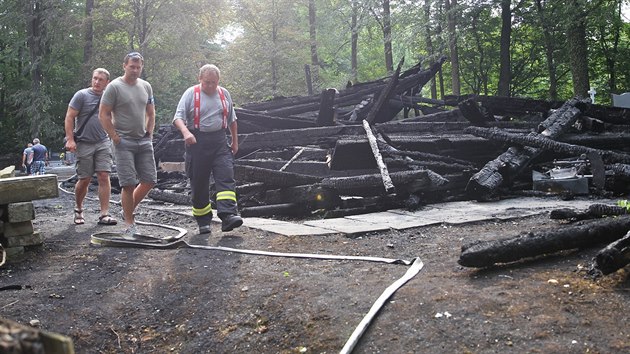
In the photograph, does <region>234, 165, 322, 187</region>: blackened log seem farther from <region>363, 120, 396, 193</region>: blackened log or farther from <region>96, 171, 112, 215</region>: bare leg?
<region>96, 171, 112, 215</region>: bare leg

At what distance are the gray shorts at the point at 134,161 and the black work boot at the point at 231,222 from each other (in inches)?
43.2

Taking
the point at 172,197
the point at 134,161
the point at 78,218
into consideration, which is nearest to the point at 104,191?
the point at 78,218

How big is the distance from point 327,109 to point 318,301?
31.2 feet

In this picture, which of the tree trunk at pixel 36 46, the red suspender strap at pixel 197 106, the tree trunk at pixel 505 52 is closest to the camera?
the red suspender strap at pixel 197 106

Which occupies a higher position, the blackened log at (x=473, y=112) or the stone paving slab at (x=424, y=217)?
the blackened log at (x=473, y=112)

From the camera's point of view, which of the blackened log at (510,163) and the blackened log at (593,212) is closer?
the blackened log at (593,212)

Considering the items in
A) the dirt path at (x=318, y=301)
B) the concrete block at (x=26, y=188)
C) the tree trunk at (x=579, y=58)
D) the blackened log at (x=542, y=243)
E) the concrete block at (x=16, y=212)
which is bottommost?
the dirt path at (x=318, y=301)

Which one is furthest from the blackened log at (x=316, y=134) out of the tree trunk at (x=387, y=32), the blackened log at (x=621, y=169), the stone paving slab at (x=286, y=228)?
the tree trunk at (x=387, y=32)

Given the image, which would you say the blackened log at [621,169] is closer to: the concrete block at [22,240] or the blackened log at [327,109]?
the blackened log at [327,109]

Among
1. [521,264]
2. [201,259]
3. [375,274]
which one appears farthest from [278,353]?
[201,259]

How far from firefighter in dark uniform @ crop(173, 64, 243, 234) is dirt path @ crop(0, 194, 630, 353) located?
1.17 meters

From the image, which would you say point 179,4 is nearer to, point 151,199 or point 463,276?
point 151,199

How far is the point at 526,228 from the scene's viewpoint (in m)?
5.30

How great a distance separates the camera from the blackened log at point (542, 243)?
368 cm
